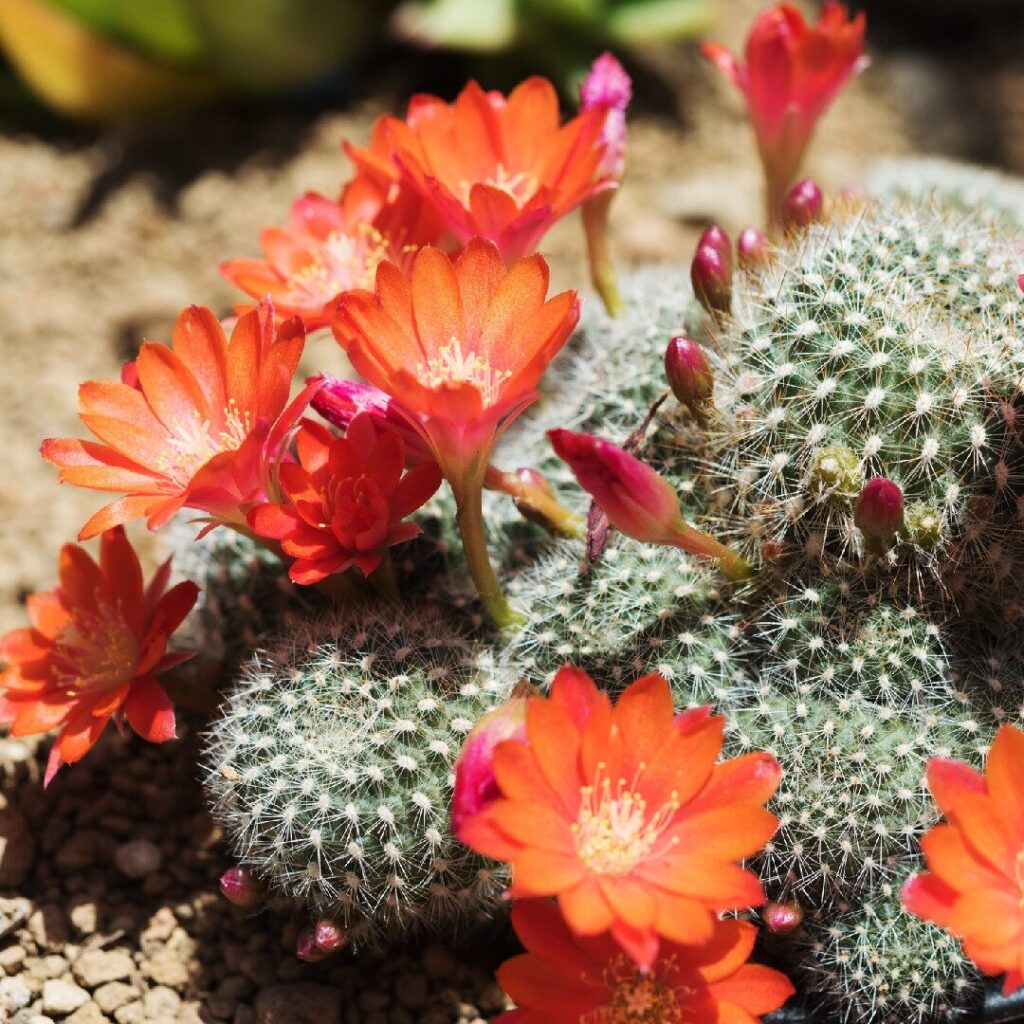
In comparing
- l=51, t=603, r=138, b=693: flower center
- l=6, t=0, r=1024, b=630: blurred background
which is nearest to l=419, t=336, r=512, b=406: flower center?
l=51, t=603, r=138, b=693: flower center

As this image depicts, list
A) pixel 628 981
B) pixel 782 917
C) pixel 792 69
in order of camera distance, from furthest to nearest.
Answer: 1. pixel 792 69
2. pixel 782 917
3. pixel 628 981

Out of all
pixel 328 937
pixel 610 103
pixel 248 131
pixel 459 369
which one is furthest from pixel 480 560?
pixel 248 131

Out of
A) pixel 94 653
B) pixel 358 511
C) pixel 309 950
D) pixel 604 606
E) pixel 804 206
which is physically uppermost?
pixel 804 206

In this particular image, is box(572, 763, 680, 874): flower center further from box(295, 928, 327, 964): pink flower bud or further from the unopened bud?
the unopened bud

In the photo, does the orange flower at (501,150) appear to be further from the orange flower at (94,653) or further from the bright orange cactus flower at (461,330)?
the orange flower at (94,653)

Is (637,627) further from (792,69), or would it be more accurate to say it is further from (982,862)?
(792,69)
